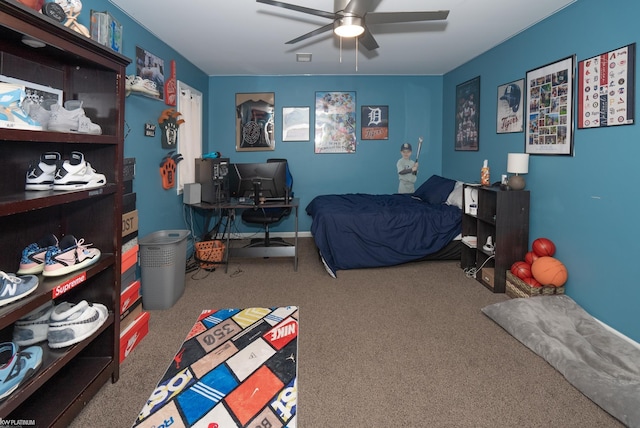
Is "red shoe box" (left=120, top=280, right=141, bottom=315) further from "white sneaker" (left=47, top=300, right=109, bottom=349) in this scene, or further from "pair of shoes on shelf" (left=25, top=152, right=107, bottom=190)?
"pair of shoes on shelf" (left=25, top=152, right=107, bottom=190)

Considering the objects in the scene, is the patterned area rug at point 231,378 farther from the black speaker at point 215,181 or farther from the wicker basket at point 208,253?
the black speaker at point 215,181

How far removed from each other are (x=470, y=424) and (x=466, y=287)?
194cm

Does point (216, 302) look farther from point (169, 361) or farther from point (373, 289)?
point (373, 289)

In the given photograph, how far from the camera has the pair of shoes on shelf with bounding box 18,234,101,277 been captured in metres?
1.66

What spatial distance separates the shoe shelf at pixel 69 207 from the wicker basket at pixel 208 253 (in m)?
2.01

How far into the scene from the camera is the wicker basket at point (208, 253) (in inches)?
159

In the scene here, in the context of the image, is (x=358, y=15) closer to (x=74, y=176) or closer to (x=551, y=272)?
(x=74, y=176)

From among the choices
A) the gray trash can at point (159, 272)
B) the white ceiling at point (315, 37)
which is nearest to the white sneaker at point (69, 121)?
the gray trash can at point (159, 272)

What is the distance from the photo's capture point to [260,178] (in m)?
4.08

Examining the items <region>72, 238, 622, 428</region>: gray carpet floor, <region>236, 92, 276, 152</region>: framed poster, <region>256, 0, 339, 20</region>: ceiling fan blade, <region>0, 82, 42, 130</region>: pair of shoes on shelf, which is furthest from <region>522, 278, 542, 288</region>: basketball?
<region>236, 92, 276, 152</region>: framed poster

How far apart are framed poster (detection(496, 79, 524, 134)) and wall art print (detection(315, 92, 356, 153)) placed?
2189 millimetres

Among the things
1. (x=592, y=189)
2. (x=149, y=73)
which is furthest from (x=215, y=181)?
(x=592, y=189)

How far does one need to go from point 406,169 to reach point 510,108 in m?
2.08

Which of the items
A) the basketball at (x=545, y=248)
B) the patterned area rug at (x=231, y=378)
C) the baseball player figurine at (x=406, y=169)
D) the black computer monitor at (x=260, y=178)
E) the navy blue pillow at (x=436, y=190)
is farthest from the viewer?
the baseball player figurine at (x=406, y=169)
